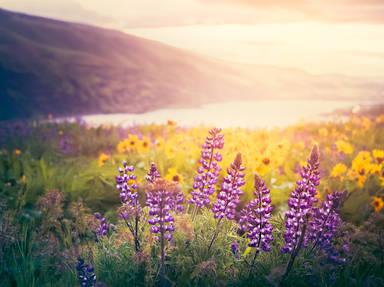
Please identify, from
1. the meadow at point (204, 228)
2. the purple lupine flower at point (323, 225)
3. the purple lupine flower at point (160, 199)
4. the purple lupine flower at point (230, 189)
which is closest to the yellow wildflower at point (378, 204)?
the meadow at point (204, 228)

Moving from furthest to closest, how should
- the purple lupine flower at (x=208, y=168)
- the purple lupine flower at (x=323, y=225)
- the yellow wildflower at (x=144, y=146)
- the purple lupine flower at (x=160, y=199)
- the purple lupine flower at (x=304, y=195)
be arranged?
the yellow wildflower at (x=144, y=146), the purple lupine flower at (x=208, y=168), the purple lupine flower at (x=323, y=225), the purple lupine flower at (x=304, y=195), the purple lupine flower at (x=160, y=199)

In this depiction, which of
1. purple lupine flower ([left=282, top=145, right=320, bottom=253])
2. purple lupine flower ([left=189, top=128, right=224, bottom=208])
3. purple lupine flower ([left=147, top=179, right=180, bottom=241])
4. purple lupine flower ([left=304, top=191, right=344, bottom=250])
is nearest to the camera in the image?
purple lupine flower ([left=147, top=179, right=180, bottom=241])

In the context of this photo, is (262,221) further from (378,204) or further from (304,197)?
(378,204)

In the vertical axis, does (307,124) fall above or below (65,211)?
above

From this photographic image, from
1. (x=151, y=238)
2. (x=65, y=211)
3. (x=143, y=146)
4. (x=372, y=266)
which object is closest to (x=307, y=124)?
(x=143, y=146)

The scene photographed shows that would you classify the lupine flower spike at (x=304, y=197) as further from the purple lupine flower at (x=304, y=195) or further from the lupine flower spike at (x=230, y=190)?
the lupine flower spike at (x=230, y=190)

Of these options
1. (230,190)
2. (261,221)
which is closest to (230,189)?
(230,190)

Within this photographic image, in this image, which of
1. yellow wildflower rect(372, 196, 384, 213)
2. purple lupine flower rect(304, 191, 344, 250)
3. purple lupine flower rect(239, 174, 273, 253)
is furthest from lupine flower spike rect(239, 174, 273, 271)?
yellow wildflower rect(372, 196, 384, 213)

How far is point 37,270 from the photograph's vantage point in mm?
4008

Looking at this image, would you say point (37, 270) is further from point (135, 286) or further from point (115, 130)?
point (115, 130)

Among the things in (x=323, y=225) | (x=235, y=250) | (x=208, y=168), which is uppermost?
(x=208, y=168)

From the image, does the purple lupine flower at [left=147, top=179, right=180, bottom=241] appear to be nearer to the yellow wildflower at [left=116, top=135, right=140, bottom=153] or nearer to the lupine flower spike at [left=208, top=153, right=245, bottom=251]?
the lupine flower spike at [left=208, top=153, right=245, bottom=251]

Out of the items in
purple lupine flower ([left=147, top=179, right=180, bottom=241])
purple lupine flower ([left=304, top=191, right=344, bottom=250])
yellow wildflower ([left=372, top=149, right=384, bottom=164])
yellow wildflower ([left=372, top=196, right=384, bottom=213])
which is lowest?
yellow wildflower ([left=372, top=196, right=384, bottom=213])

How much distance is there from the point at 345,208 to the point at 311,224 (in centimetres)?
200
